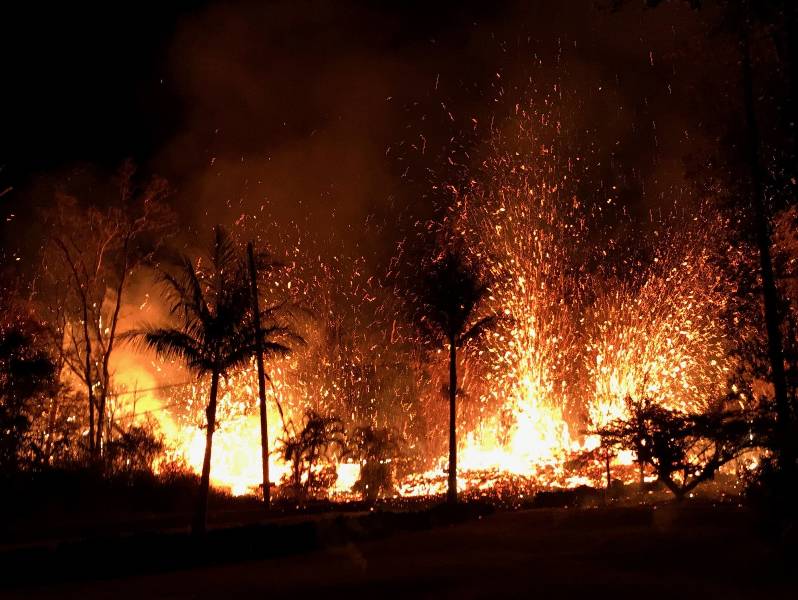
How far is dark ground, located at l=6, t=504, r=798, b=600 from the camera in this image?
801cm

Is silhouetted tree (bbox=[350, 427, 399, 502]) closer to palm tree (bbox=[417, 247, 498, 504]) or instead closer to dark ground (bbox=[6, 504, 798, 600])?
palm tree (bbox=[417, 247, 498, 504])

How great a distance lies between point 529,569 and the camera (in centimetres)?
909

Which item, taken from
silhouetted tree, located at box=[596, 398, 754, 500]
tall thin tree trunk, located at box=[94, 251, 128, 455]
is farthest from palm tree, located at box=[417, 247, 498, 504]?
tall thin tree trunk, located at box=[94, 251, 128, 455]

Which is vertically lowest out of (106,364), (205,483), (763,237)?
(205,483)

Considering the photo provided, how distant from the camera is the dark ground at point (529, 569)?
8008 millimetres

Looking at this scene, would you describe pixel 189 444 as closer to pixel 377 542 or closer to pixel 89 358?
pixel 89 358

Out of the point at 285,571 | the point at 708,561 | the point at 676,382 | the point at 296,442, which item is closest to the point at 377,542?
the point at 285,571

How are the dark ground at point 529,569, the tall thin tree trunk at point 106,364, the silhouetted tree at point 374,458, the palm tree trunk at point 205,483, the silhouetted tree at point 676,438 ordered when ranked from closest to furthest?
the dark ground at point 529,569
the palm tree trunk at point 205,483
the silhouetted tree at point 676,438
the silhouetted tree at point 374,458
the tall thin tree trunk at point 106,364

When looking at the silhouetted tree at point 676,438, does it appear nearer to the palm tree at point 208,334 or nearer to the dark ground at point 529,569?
the dark ground at point 529,569

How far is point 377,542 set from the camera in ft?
42.9

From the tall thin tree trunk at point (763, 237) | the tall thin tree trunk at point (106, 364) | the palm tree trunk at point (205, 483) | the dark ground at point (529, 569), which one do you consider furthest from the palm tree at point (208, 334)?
the tall thin tree trunk at point (106, 364)

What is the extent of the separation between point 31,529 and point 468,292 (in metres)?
11.6

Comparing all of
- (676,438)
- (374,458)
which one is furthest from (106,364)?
(676,438)

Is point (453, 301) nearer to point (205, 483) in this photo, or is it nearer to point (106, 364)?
point (205, 483)
